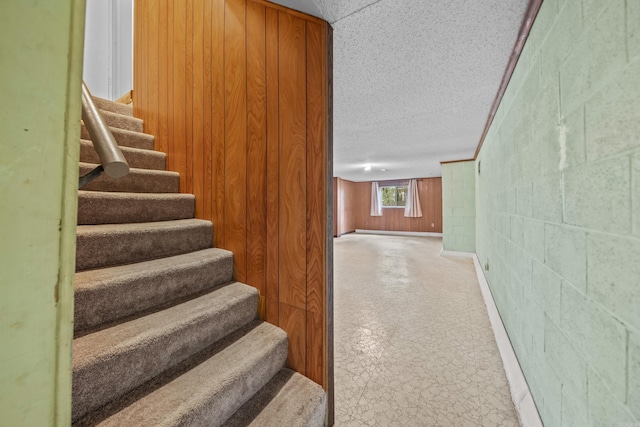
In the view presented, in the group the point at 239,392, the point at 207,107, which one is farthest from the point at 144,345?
the point at 207,107

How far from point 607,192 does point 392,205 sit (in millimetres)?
8614

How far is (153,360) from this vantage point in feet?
2.85

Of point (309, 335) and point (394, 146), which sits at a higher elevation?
point (394, 146)

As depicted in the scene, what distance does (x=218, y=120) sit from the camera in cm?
155

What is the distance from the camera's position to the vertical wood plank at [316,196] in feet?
3.91

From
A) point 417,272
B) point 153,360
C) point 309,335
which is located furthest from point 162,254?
point 417,272

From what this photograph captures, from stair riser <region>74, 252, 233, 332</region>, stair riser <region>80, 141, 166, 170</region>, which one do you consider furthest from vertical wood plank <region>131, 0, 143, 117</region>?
stair riser <region>74, 252, 233, 332</region>

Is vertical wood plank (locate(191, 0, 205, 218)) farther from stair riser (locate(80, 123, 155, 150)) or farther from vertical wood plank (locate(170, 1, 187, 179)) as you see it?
stair riser (locate(80, 123, 155, 150))

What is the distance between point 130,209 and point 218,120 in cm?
77

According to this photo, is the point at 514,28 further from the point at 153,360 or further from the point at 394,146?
the point at 394,146

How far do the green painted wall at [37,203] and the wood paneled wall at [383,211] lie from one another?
7472 mm

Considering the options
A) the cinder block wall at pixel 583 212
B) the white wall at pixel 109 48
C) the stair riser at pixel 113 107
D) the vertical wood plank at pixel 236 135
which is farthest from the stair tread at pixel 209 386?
the white wall at pixel 109 48

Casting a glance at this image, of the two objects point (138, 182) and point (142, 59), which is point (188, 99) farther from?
point (142, 59)

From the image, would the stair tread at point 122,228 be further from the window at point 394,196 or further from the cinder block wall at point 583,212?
the window at point 394,196
